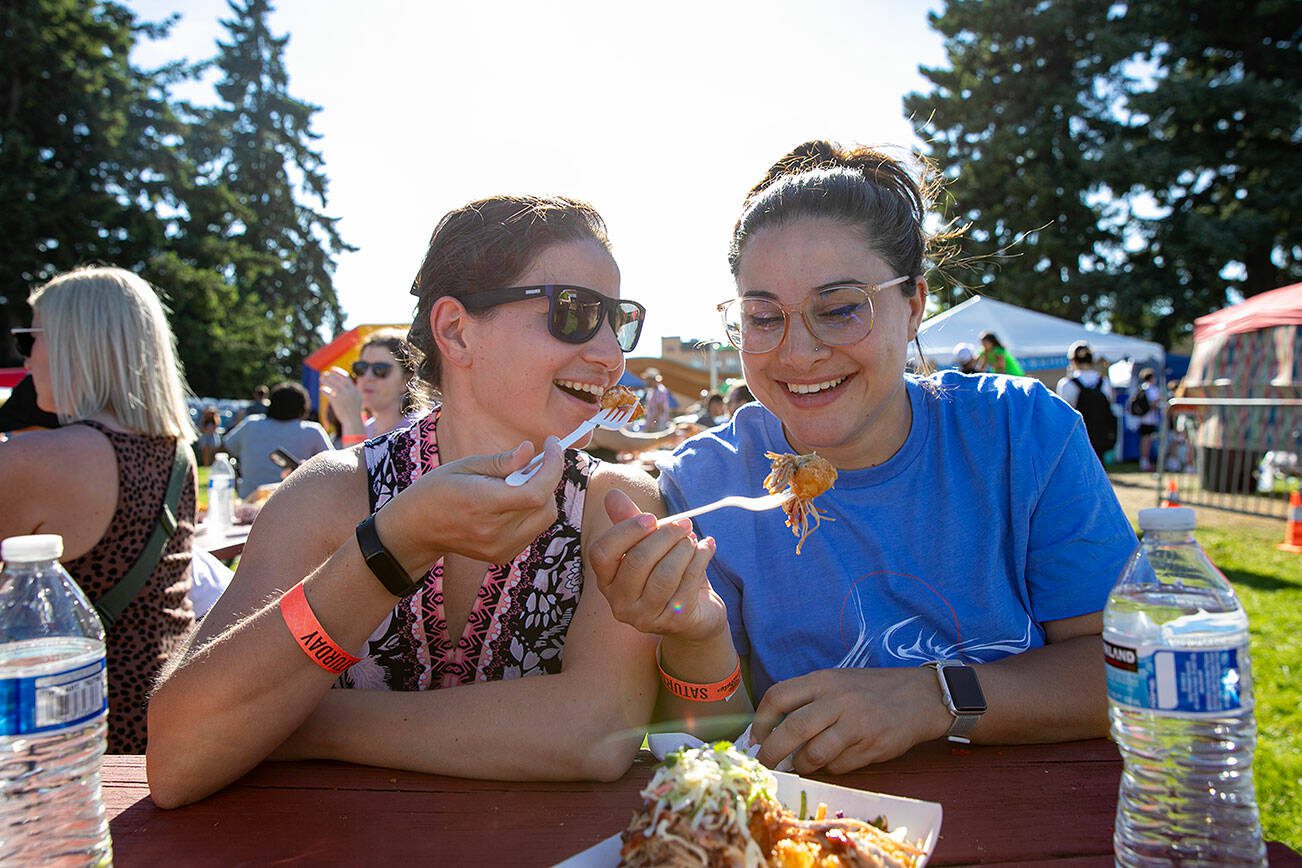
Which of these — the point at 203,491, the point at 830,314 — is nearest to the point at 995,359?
the point at 830,314

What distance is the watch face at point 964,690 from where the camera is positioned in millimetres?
1794

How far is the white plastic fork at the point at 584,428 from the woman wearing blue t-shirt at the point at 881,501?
0.23 m

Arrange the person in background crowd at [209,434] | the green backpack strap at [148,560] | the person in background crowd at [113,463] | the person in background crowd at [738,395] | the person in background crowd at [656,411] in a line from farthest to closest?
the person in background crowd at [209,434] < the person in background crowd at [656,411] < the person in background crowd at [738,395] < the green backpack strap at [148,560] < the person in background crowd at [113,463]

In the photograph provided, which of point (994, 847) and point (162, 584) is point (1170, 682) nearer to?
point (994, 847)

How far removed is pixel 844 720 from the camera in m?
1.70

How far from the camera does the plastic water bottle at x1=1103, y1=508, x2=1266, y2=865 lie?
1.19 metres

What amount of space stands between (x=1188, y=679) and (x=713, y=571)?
1280 mm

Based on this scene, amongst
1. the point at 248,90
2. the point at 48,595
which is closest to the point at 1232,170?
the point at 48,595

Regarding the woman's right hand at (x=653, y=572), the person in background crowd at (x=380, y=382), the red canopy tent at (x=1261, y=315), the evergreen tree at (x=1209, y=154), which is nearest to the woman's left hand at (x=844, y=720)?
the woman's right hand at (x=653, y=572)

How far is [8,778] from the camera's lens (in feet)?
4.58

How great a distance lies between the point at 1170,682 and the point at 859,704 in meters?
0.65

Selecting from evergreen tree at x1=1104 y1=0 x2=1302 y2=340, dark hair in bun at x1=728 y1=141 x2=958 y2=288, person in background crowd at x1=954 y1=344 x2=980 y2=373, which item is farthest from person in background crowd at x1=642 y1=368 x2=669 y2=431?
evergreen tree at x1=1104 y1=0 x2=1302 y2=340

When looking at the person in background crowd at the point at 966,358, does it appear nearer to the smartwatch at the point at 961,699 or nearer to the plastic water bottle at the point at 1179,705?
the smartwatch at the point at 961,699

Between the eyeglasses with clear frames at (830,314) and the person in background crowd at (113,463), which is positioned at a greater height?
the eyeglasses with clear frames at (830,314)
